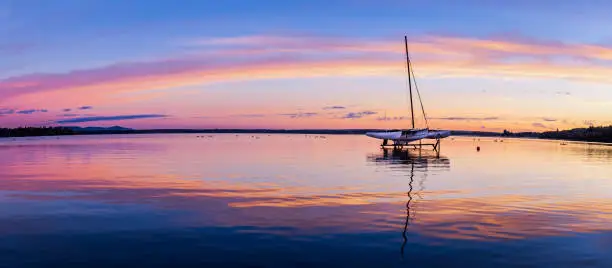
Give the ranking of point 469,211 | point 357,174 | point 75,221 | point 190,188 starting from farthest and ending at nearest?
1. point 357,174
2. point 190,188
3. point 469,211
4. point 75,221

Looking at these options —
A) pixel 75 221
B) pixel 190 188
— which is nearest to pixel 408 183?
pixel 190 188

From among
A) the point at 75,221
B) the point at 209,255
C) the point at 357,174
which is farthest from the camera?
the point at 357,174

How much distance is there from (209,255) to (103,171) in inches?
1274

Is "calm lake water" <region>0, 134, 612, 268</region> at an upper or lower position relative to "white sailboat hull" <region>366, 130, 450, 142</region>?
lower

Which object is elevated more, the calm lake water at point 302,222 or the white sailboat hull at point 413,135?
the white sailboat hull at point 413,135

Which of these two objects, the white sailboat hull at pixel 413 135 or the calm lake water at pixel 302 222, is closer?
the calm lake water at pixel 302 222

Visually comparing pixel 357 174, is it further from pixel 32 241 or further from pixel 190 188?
pixel 32 241

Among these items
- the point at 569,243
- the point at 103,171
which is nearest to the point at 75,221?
the point at 569,243

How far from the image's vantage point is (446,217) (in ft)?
70.3

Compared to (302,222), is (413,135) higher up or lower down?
higher up

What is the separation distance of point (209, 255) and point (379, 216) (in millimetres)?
8911

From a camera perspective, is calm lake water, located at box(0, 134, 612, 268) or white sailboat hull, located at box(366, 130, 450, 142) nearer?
calm lake water, located at box(0, 134, 612, 268)

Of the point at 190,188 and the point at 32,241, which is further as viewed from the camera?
the point at 190,188

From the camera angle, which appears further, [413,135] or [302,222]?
[413,135]
